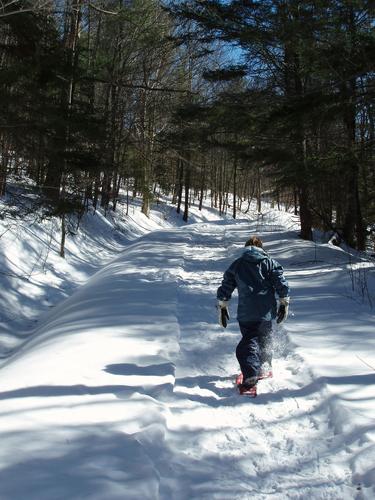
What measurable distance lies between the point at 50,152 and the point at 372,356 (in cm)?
A: 758

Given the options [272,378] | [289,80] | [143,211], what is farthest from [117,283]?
[143,211]

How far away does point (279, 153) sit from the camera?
520 inches

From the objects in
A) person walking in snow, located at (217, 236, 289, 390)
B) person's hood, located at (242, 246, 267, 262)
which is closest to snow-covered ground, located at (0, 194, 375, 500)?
person walking in snow, located at (217, 236, 289, 390)

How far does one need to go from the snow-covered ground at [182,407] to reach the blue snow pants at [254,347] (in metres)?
0.26

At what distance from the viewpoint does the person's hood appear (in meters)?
4.89

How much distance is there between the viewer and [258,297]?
4.82 metres

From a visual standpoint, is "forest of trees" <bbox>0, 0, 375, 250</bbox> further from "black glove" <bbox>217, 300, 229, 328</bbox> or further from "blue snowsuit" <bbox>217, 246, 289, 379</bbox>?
A: "black glove" <bbox>217, 300, 229, 328</bbox>

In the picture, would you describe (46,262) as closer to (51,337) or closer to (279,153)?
(51,337)

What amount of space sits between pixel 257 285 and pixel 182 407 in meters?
1.61

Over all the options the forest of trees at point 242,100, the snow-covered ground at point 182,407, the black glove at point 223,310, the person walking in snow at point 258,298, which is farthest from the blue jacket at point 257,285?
the forest of trees at point 242,100

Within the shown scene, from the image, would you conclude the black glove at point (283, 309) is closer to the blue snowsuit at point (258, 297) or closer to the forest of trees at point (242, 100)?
the blue snowsuit at point (258, 297)

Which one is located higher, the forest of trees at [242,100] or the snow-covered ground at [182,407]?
the forest of trees at [242,100]

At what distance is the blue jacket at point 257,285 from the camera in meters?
4.82

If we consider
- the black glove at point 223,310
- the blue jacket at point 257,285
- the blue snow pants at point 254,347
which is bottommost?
the blue snow pants at point 254,347
